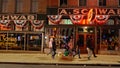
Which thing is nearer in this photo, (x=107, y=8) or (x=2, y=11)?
(x=107, y=8)

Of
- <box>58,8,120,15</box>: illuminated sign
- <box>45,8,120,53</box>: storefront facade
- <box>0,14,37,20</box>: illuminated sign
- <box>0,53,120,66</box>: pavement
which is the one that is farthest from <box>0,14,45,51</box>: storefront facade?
<box>0,53,120,66</box>: pavement

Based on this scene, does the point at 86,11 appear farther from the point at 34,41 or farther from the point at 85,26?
the point at 34,41

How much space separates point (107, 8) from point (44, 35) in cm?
738

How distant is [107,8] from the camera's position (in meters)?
34.1

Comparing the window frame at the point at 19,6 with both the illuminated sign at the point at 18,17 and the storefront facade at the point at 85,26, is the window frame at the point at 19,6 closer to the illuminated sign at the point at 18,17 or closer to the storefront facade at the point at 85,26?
the illuminated sign at the point at 18,17

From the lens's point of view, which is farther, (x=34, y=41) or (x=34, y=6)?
(x=34, y=6)

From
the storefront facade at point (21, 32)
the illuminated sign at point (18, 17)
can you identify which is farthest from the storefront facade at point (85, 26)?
the illuminated sign at point (18, 17)

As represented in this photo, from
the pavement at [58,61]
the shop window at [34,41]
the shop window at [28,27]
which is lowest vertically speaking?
the pavement at [58,61]

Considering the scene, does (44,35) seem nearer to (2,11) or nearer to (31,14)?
(31,14)

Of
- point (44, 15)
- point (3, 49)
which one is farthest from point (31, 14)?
point (3, 49)

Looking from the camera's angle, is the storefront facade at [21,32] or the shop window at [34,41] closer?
the storefront facade at [21,32]

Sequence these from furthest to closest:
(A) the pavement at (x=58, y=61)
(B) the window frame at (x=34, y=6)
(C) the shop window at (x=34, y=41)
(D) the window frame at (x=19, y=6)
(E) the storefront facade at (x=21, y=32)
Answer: (D) the window frame at (x=19, y=6) < (B) the window frame at (x=34, y=6) < (C) the shop window at (x=34, y=41) < (E) the storefront facade at (x=21, y=32) < (A) the pavement at (x=58, y=61)

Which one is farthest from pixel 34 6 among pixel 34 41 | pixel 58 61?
pixel 58 61

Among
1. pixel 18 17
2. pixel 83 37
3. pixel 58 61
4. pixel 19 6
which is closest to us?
pixel 58 61
